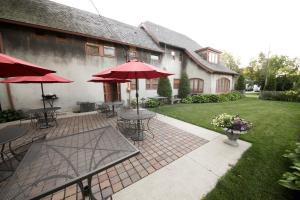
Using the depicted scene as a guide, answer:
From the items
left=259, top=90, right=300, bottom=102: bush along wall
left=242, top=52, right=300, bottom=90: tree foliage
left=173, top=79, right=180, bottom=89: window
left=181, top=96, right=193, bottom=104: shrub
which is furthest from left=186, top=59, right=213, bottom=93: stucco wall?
left=242, top=52, right=300, bottom=90: tree foliage

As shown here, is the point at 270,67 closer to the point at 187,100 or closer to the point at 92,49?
the point at 187,100

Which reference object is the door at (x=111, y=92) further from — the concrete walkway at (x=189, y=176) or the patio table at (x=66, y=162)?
the concrete walkway at (x=189, y=176)

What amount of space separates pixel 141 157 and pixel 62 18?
10730mm

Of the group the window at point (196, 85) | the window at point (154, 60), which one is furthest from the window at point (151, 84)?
the window at point (196, 85)

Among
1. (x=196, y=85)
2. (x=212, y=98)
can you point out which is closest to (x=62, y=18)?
(x=196, y=85)

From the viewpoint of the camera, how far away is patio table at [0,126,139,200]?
139cm

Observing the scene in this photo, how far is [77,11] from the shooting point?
1082 centimetres

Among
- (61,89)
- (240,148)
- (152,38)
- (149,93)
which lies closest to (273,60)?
(152,38)

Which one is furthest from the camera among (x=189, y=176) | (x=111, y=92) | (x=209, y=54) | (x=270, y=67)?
(x=270, y=67)

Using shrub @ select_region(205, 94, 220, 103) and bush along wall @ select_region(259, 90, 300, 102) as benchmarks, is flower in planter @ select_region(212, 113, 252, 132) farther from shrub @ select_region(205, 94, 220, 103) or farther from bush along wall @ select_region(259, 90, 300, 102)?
bush along wall @ select_region(259, 90, 300, 102)

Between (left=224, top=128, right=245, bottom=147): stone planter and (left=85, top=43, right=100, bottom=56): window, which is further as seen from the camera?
(left=85, top=43, right=100, bottom=56): window

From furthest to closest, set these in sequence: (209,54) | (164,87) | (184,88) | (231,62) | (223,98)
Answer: (231,62)
(209,54)
(223,98)
(184,88)
(164,87)

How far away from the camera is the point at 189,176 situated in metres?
2.83

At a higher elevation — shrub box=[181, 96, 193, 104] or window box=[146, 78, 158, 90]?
window box=[146, 78, 158, 90]
